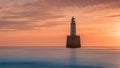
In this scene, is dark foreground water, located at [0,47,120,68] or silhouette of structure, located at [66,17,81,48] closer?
dark foreground water, located at [0,47,120,68]

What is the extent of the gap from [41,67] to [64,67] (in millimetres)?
4637

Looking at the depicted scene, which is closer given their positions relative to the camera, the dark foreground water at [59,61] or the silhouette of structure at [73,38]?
the dark foreground water at [59,61]

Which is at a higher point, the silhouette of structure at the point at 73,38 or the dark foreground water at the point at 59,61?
the silhouette of structure at the point at 73,38

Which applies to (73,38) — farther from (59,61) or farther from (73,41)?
(59,61)

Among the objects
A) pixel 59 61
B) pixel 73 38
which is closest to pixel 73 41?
pixel 73 38

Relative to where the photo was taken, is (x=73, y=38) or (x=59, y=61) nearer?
(x=59, y=61)

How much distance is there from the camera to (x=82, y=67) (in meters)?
56.9

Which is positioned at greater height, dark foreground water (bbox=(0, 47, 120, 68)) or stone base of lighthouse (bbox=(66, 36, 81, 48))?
stone base of lighthouse (bbox=(66, 36, 81, 48))

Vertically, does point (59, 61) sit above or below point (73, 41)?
below

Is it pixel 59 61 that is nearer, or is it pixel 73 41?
pixel 59 61

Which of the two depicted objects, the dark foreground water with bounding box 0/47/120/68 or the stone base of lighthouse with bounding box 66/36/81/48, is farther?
the stone base of lighthouse with bounding box 66/36/81/48

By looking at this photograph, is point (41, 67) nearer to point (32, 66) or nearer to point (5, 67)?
point (32, 66)

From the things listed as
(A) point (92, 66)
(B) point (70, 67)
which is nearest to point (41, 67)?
(B) point (70, 67)

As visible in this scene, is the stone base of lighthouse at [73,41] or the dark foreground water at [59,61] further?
the stone base of lighthouse at [73,41]
